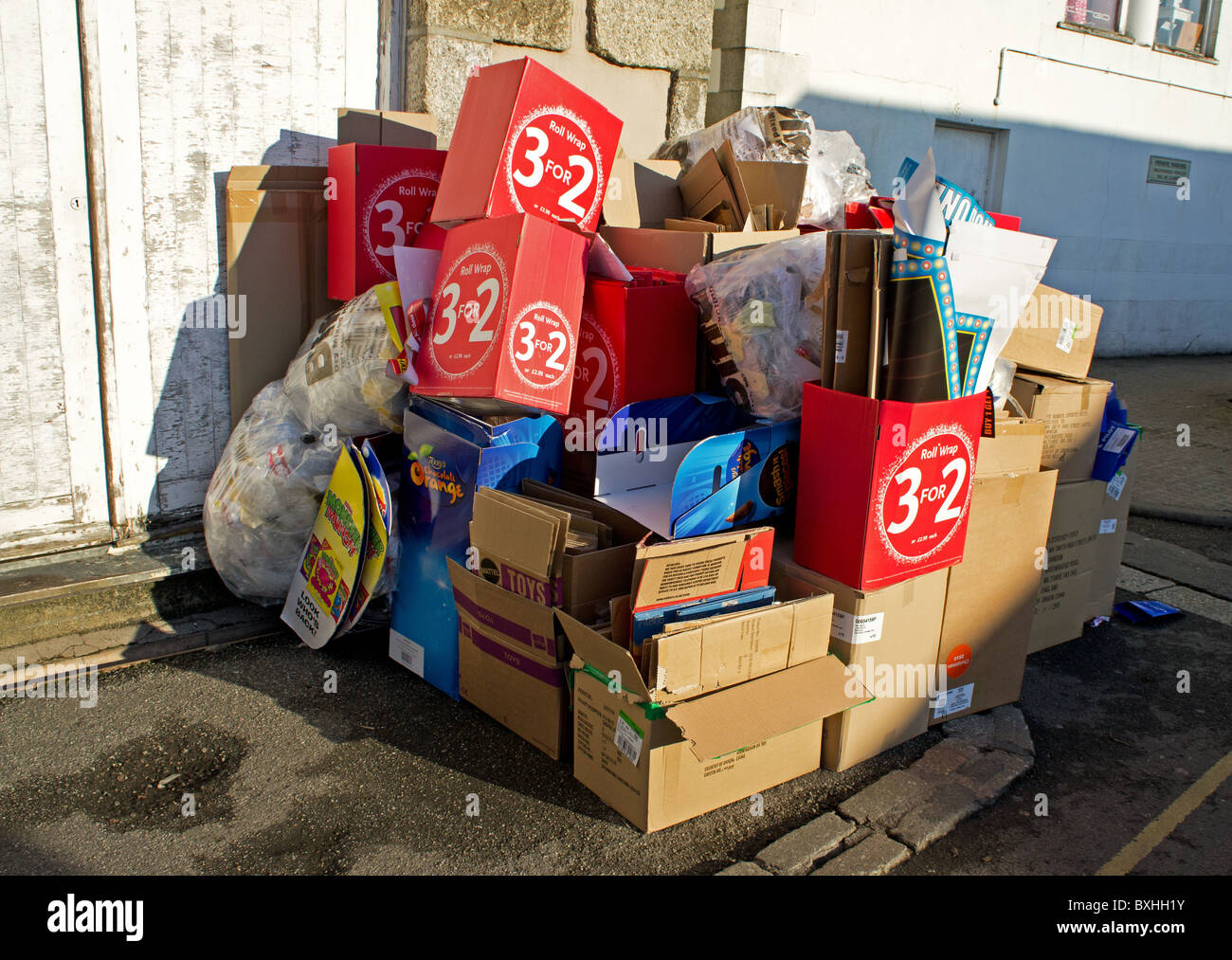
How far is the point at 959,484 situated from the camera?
3021mm

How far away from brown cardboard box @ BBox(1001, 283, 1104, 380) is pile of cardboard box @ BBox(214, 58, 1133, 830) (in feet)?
0.04

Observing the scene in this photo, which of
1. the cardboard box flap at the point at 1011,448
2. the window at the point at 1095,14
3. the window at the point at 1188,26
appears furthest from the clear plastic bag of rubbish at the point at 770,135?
the window at the point at 1188,26

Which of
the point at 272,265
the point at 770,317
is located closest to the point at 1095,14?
the point at 770,317

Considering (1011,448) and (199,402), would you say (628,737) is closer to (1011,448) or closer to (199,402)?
(1011,448)

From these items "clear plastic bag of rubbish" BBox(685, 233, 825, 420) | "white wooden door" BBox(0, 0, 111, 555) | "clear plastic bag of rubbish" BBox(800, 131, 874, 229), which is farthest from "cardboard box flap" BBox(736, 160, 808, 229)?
"white wooden door" BBox(0, 0, 111, 555)

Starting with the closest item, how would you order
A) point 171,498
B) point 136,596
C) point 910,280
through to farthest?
point 910,280
point 136,596
point 171,498

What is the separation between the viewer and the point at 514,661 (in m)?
3.07

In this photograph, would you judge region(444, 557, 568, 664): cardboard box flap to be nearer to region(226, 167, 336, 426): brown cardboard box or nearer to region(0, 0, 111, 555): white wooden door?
region(226, 167, 336, 426): brown cardboard box

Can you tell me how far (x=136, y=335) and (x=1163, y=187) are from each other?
1128 centimetres

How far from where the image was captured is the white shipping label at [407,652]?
3525 mm

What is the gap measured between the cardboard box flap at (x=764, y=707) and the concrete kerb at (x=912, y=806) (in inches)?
12.3

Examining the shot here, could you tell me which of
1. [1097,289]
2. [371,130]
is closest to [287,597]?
[371,130]
